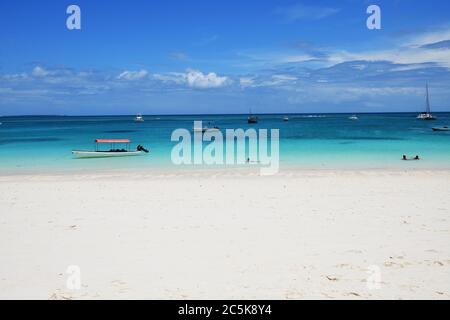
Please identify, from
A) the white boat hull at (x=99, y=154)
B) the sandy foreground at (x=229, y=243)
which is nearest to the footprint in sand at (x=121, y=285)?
the sandy foreground at (x=229, y=243)

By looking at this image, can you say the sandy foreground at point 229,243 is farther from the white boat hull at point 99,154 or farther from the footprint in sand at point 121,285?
the white boat hull at point 99,154

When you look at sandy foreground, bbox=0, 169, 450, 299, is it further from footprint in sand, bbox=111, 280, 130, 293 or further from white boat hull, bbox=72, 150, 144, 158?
white boat hull, bbox=72, 150, 144, 158

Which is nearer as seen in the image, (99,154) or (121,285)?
(121,285)

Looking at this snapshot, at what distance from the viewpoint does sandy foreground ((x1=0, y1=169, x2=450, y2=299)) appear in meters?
5.35

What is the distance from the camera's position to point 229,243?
7230 mm

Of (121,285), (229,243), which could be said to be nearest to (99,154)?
(229,243)

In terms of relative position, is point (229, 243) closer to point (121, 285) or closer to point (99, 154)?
point (121, 285)

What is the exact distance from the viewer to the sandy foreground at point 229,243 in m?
5.35

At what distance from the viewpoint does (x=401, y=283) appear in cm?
541

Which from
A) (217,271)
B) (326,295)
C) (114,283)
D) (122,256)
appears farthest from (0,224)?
(326,295)

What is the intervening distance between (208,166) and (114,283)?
54.1ft

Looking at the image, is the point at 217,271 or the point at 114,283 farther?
the point at 217,271

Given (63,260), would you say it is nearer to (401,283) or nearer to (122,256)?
(122,256)
